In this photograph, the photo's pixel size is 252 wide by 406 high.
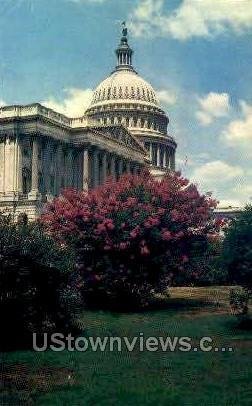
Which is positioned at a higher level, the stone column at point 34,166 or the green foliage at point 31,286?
the stone column at point 34,166

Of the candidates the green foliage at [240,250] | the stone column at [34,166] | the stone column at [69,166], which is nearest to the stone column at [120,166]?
the stone column at [69,166]

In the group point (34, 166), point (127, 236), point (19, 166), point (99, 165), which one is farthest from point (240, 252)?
point (99, 165)

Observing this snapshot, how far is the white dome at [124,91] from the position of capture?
414 feet

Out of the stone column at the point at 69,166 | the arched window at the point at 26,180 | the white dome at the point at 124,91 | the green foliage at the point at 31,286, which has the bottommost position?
the green foliage at the point at 31,286

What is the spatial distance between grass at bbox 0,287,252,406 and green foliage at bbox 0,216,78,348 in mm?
1259

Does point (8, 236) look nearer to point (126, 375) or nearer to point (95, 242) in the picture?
point (126, 375)

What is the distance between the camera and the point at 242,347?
72.4 ft

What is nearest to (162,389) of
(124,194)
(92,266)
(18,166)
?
(92,266)

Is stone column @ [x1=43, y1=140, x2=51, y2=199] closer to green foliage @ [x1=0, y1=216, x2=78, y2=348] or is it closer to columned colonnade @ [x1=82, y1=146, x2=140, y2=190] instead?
columned colonnade @ [x1=82, y1=146, x2=140, y2=190]

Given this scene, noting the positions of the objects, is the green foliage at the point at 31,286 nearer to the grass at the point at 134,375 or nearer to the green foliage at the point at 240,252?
the grass at the point at 134,375

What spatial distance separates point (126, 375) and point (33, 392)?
9.56ft

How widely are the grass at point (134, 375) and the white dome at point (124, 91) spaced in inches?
4069

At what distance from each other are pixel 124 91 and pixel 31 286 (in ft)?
356

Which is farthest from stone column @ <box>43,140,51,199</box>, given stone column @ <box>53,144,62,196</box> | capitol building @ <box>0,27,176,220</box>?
stone column @ <box>53,144,62,196</box>
